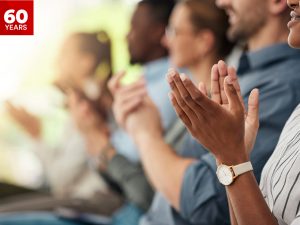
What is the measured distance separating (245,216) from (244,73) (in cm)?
64

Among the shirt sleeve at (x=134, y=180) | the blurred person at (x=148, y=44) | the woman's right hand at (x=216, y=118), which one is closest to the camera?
the woman's right hand at (x=216, y=118)

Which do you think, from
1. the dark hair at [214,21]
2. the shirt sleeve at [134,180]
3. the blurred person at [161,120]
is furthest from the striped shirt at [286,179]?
the shirt sleeve at [134,180]

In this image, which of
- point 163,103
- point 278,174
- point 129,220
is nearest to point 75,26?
point 163,103

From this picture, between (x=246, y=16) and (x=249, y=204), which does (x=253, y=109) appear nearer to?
(x=249, y=204)

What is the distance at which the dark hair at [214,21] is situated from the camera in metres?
1.99

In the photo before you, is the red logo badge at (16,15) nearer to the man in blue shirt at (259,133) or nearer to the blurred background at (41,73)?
the man in blue shirt at (259,133)

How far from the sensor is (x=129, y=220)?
2188 millimetres

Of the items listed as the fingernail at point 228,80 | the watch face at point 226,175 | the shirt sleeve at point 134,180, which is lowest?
the shirt sleeve at point 134,180

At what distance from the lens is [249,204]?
2.95 feet

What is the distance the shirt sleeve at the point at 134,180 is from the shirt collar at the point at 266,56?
72 cm

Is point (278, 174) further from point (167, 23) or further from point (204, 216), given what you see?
point (167, 23)

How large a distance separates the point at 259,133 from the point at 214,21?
726 millimetres

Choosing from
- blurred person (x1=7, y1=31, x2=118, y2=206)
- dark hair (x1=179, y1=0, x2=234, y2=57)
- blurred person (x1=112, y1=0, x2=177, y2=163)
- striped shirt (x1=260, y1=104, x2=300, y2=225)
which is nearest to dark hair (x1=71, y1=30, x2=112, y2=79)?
blurred person (x1=7, y1=31, x2=118, y2=206)

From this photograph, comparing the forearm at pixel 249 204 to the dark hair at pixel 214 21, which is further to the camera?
the dark hair at pixel 214 21
